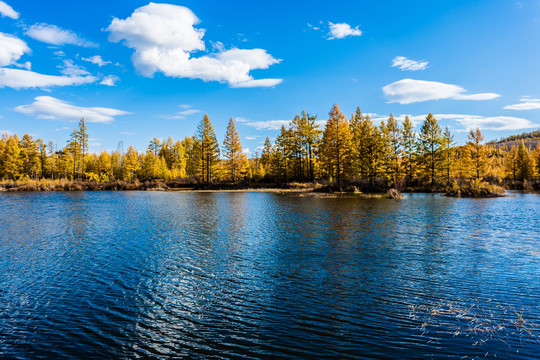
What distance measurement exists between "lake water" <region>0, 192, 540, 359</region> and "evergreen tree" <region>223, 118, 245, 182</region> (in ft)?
200

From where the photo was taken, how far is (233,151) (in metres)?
78.9

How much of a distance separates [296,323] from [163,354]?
3159 millimetres

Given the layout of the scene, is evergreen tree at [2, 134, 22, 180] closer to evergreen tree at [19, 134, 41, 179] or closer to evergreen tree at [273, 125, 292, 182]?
evergreen tree at [19, 134, 41, 179]

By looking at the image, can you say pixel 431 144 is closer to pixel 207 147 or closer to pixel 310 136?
pixel 310 136

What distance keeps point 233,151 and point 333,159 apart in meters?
29.3

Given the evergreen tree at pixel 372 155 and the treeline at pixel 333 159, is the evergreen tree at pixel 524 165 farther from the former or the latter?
the evergreen tree at pixel 372 155

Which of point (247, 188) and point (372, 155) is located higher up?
point (372, 155)

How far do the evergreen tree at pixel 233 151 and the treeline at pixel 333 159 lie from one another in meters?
0.27

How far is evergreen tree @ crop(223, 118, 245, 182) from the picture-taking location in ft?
258

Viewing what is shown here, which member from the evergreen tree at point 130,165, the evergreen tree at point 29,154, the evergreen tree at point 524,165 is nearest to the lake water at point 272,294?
the evergreen tree at point 524,165

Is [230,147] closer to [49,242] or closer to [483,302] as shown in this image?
[49,242]

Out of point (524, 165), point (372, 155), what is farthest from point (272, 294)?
point (524, 165)

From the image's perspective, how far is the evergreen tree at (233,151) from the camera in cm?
7862

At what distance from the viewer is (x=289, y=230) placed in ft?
63.5
